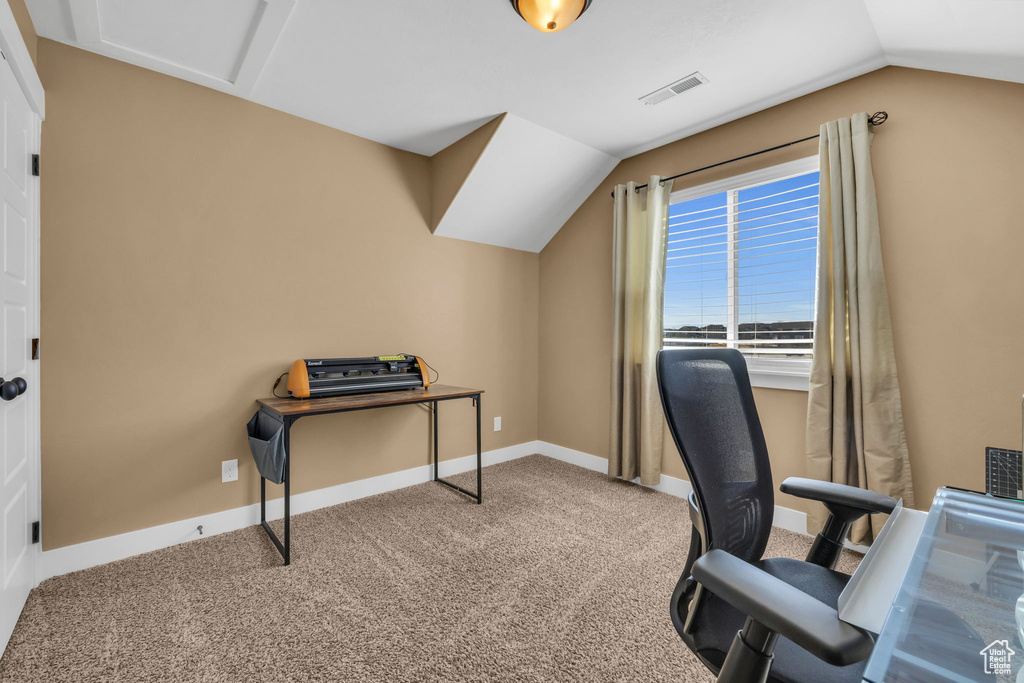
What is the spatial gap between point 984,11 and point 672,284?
1.84 meters

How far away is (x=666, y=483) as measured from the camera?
10.1 feet

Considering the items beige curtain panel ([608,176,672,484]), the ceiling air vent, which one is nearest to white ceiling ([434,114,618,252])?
beige curtain panel ([608,176,672,484])

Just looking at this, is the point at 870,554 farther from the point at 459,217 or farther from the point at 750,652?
the point at 459,217

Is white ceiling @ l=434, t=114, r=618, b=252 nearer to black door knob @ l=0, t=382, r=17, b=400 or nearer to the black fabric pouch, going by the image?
the black fabric pouch

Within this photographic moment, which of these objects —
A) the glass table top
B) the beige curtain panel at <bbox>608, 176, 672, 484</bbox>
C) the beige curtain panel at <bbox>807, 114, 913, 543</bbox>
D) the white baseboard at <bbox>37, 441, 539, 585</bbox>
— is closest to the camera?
the glass table top

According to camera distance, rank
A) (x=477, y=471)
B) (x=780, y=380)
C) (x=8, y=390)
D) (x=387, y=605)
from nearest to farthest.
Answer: (x=8, y=390) → (x=387, y=605) → (x=780, y=380) → (x=477, y=471)

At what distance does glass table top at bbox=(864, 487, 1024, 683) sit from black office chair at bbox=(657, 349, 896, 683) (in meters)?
0.05

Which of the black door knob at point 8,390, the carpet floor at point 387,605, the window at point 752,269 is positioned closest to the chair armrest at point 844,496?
the carpet floor at point 387,605

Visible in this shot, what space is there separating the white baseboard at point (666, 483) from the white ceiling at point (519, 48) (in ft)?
7.00

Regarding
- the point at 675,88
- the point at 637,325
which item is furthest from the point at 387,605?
the point at 675,88

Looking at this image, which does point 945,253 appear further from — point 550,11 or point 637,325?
point 550,11

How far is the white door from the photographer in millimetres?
1554

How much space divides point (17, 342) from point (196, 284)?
0.75 metres

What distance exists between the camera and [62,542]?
6.64ft
